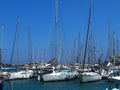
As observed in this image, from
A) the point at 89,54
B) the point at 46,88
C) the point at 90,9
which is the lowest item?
the point at 46,88

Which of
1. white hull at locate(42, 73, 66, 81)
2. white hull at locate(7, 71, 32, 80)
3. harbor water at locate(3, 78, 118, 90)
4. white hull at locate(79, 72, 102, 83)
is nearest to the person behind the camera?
harbor water at locate(3, 78, 118, 90)

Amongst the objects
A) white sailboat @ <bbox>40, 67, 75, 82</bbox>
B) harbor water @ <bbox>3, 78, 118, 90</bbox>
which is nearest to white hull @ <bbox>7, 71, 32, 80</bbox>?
white sailboat @ <bbox>40, 67, 75, 82</bbox>

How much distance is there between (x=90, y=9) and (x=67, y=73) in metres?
13.7

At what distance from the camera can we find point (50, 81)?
59.4m

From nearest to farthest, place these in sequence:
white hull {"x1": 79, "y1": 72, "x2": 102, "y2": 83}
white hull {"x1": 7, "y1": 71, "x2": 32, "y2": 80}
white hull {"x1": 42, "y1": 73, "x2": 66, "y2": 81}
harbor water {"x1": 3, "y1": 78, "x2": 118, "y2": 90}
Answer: harbor water {"x1": 3, "y1": 78, "x2": 118, "y2": 90}, white hull {"x1": 79, "y1": 72, "x2": 102, "y2": 83}, white hull {"x1": 42, "y1": 73, "x2": 66, "y2": 81}, white hull {"x1": 7, "y1": 71, "x2": 32, "y2": 80}

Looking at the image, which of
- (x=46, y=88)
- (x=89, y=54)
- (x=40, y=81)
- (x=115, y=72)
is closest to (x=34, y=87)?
(x=46, y=88)

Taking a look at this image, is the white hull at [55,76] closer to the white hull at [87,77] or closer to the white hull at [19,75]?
the white hull at [87,77]

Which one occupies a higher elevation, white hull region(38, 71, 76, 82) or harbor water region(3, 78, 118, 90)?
white hull region(38, 71, 76, 82)

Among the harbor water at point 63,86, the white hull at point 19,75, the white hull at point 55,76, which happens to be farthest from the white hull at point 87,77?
the white hull at point 19,75

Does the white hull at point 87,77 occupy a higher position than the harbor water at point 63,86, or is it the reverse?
the white hull at point 87,77

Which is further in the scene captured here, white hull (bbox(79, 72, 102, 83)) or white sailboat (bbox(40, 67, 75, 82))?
white sailboat (bbox(40, 67, 75, 82))

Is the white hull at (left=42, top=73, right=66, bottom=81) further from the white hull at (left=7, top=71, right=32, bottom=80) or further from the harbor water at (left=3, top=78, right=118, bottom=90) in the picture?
the white hull at (left=7, top=71, right=32, bottom=80)

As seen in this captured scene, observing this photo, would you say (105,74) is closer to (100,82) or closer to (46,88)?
(100,82)

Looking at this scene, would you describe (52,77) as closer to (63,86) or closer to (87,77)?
(63,86)
